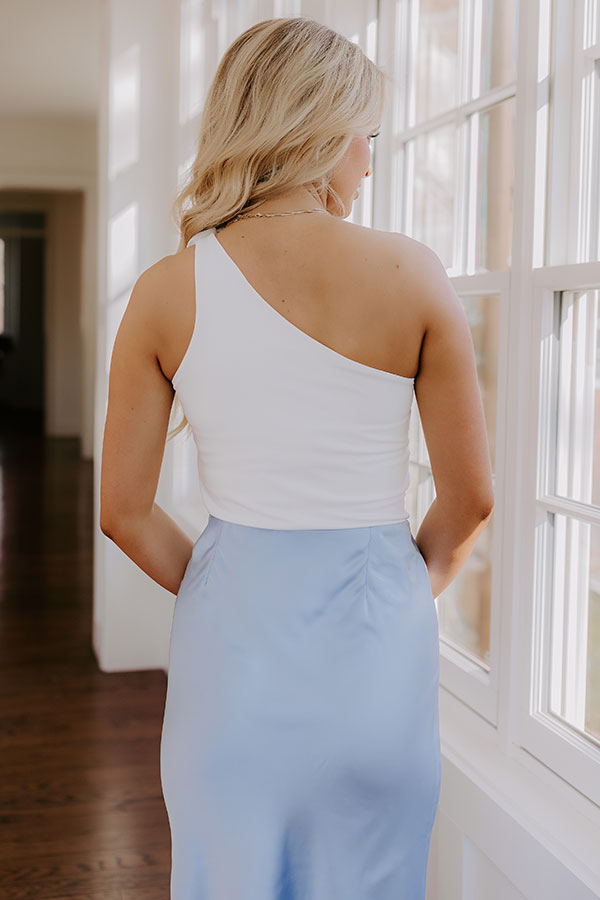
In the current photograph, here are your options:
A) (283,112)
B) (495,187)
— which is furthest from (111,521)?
(495,187)

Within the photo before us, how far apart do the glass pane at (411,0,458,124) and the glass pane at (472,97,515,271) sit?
0.17 m

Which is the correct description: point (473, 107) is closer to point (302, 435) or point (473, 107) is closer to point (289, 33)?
point (289, 33)

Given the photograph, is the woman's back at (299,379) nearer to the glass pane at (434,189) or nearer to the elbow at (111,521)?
the elbow at (111,521)

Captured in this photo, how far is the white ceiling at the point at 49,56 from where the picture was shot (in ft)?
17.7

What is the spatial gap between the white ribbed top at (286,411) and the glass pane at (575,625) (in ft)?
1.54

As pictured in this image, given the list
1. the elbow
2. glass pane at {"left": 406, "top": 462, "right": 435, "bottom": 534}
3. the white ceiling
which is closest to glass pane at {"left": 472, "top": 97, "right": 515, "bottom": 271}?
glass pane at {"left": 406, "top": 462, "right": 435, "bottom": 534}

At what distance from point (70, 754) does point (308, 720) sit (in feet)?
7.34

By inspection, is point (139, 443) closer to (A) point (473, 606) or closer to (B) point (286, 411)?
(B) point (286, 411)

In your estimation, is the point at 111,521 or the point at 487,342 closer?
the point at 111,521

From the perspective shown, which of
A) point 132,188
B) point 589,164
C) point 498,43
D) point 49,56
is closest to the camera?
point 589,164

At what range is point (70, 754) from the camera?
3.09 meters

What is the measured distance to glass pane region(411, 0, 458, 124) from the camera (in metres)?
1.95

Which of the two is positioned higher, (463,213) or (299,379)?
(463,213)

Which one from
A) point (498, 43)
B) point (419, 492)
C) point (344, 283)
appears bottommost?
point (419, 492)
